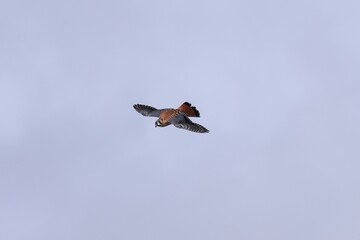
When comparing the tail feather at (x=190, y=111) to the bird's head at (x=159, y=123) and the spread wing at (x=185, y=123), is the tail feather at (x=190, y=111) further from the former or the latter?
the bird's head at (x=159, y=123)

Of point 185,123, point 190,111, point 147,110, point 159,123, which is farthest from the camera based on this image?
point 147,110

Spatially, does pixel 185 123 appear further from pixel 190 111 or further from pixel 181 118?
pixel 190 111

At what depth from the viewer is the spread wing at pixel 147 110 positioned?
76.2m

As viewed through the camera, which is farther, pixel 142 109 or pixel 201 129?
pixel 142 109

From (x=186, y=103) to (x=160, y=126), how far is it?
3965 mm

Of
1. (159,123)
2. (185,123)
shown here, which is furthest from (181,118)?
(159,123)

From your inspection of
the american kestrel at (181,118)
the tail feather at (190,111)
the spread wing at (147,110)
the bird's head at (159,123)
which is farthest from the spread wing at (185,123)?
the spread wing at (147,110)

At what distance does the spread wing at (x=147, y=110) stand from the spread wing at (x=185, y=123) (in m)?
5.18

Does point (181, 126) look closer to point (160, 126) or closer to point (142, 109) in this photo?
point (160, 126)

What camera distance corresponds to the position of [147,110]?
78.4m

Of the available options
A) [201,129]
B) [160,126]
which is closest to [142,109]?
[160,126]

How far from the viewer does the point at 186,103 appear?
7125 centimetres

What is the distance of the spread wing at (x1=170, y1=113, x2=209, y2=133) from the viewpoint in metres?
68.8

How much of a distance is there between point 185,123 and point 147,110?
9646 millimetres
